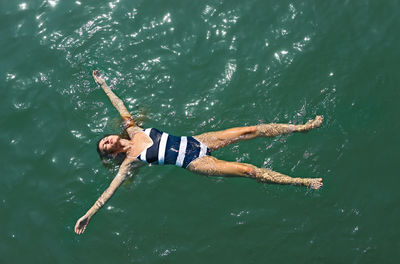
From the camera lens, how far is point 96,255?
8906mm

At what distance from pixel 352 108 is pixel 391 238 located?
2.78m

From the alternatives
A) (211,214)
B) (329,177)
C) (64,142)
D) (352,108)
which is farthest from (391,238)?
(64,142)

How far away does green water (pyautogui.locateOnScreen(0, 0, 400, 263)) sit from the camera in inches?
332

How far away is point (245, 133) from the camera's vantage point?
25.4 ft

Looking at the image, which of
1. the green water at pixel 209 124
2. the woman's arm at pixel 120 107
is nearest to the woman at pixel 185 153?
the woman's arm at pixel 120 107

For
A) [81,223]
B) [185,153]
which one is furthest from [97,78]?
[81,223]

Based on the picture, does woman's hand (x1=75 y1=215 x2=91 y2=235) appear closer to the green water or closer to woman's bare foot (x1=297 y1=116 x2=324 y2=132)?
the green water

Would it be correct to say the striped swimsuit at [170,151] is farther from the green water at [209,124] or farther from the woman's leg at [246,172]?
the green water at [209,124]

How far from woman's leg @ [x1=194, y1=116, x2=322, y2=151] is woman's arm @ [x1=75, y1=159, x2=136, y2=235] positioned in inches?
59.0

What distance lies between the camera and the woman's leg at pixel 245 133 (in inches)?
306

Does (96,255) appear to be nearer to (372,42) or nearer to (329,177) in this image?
(329,177)

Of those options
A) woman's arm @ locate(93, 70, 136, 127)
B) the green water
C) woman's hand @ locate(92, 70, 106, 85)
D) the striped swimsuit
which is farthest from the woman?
woman's hand @ locate(92, 70, 106, 85)

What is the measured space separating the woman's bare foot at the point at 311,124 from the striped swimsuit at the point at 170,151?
2004 millimetres

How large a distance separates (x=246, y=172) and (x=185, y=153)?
1.19 metres
